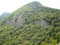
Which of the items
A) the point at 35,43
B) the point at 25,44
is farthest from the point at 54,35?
the point at 25,44

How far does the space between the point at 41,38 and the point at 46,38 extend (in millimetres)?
6918

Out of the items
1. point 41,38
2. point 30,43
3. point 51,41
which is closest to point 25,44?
point 30,43

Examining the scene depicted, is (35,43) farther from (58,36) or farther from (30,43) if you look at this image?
(58,36)

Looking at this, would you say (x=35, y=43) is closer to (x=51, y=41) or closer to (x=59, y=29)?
(x=51, y=41)

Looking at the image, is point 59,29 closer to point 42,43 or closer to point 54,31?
point 54,31

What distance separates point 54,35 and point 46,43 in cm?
1443

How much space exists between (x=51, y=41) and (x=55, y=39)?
4668 mm

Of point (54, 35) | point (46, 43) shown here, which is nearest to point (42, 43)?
point (46, 43)

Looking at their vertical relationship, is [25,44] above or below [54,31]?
below

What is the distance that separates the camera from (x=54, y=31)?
642 feet

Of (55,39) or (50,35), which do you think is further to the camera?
(50,35)

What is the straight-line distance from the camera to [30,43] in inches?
7785

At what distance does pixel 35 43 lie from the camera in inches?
7470

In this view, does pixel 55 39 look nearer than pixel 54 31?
Yes
